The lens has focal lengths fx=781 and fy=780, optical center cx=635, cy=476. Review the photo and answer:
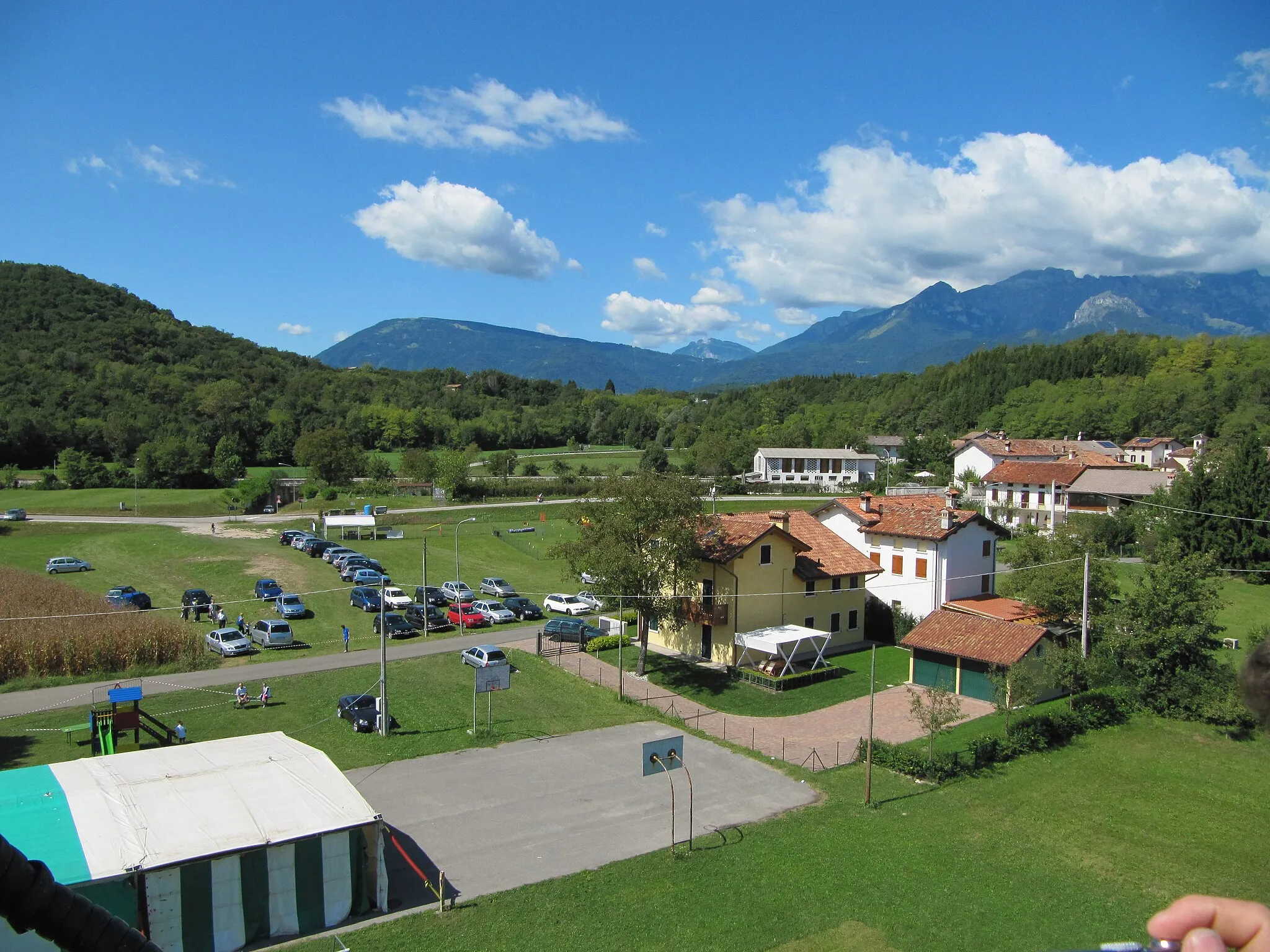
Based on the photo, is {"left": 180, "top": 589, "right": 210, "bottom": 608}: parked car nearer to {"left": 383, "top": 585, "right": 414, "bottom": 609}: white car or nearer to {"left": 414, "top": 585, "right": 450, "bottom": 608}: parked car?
{"left": 383, "top": 585, "right": 414, "bottom": 609}: white car

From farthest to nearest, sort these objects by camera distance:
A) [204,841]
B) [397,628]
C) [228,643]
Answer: [397,628]
[228,643]
[204,841]

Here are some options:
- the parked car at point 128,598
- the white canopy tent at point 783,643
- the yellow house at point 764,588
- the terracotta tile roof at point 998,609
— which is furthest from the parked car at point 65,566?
the terracotta tile roof at point 998,609

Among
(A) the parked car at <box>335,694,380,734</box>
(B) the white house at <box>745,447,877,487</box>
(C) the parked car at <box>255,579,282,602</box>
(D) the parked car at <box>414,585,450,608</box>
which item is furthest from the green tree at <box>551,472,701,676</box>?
(B) the white house at <box>745,447,877,487</box>

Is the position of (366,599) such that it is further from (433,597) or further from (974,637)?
(974,637)

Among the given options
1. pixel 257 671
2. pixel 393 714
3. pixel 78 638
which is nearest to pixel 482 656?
pixel 393 714

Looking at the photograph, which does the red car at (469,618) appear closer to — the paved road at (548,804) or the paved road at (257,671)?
the paved road at (257,671)

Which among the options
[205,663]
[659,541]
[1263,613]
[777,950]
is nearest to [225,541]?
[205,663]
